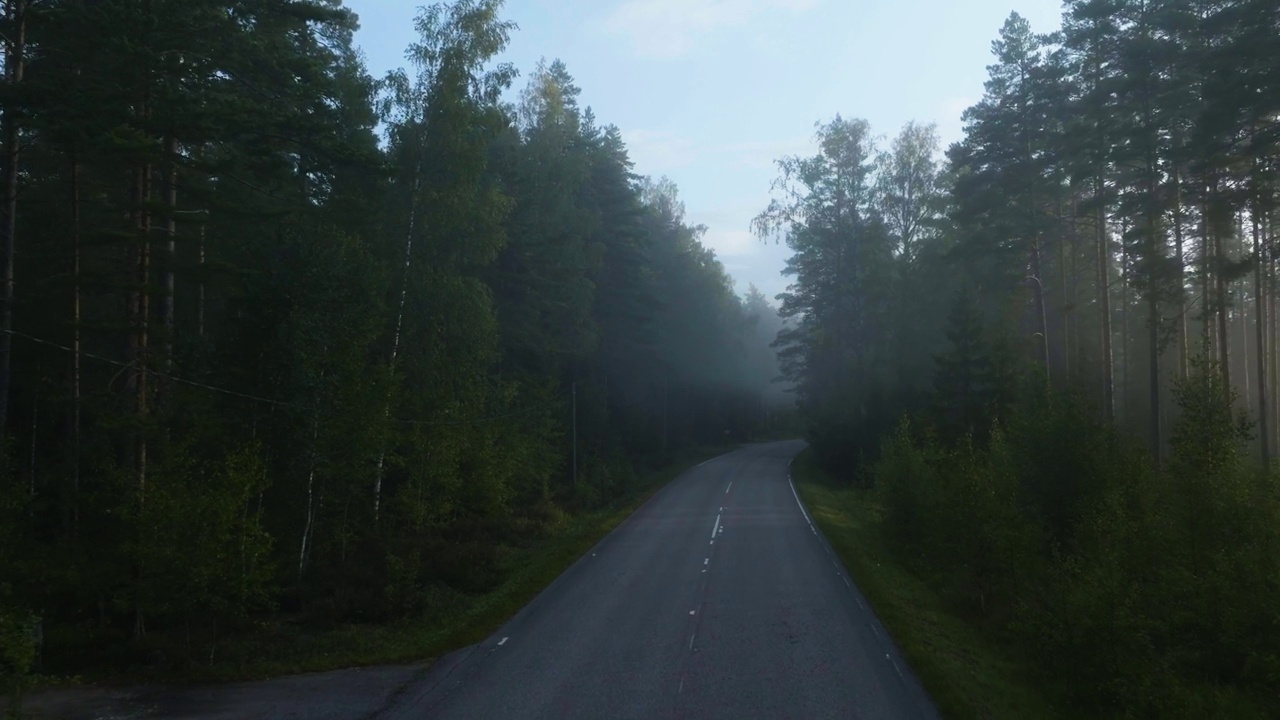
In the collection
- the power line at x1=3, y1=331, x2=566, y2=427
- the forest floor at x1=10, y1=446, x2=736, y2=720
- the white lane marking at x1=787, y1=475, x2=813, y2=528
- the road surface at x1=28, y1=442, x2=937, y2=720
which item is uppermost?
the power line at x1=3, y1=331, x2=566, y2=427

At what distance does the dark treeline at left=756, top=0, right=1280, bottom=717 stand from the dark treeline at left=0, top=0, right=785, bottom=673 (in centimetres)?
1119

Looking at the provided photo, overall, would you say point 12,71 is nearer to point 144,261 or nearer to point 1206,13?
point 144,261

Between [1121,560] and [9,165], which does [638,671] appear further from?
[9,165]

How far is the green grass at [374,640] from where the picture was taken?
13.9 meters

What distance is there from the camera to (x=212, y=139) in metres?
16.9

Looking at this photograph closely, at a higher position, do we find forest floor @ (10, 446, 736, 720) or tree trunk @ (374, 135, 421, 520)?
tree trunk @ (374, 135, 421, 520)

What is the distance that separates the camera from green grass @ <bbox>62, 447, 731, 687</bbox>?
13938 millimetres

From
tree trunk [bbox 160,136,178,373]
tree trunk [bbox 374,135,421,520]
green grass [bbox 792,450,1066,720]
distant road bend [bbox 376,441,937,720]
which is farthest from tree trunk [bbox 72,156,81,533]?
green grass [bbox 792,450,1066,720]

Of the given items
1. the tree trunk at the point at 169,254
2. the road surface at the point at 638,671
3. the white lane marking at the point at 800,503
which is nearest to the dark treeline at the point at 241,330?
the tree trunk at the point at 169,254

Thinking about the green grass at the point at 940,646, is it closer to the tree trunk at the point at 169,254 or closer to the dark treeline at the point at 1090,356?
the dark treeline at the point at 1090,356

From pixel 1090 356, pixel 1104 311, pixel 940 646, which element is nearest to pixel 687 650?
pixel 940 646

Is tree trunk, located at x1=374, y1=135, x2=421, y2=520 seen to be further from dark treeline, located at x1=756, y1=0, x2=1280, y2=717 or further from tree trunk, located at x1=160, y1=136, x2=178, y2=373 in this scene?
dark treeline, located at x1=756, y1=0, x2=1280, y2=717

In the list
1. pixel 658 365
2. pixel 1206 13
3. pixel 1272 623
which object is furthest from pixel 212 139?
pixel 658 365

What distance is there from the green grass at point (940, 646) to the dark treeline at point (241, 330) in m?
8.52
